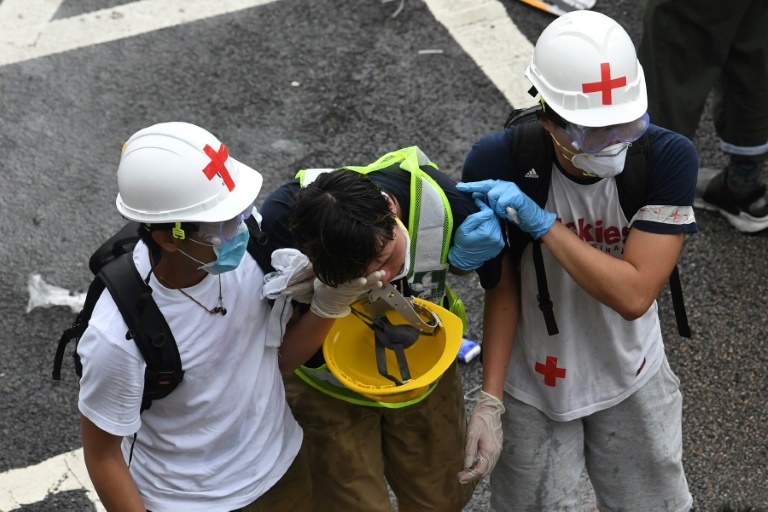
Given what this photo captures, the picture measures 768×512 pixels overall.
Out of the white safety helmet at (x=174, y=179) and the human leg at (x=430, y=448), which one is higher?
the white safety helmet at (x=174, y=179)

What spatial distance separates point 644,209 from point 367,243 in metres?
0.93

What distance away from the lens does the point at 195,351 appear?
9.44 ft

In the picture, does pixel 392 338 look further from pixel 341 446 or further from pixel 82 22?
→ pixel 82 22

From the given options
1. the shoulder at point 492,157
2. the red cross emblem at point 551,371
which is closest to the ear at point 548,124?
the shoulder at point 492,157

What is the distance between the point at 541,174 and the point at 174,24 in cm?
482

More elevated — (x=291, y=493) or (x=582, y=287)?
(x=582, y=287)

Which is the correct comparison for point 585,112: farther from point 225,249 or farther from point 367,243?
point 225,249

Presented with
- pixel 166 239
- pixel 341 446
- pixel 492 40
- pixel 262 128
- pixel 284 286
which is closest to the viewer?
pixel 166 239

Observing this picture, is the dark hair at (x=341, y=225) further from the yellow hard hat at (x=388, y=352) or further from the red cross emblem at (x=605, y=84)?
the red cross emblem at (x=605, y=84)

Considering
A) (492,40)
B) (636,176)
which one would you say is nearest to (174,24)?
(492,40)

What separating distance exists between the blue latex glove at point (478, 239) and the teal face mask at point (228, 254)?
660mm

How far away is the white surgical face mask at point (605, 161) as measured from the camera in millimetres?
2957

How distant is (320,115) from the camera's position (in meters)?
6.40

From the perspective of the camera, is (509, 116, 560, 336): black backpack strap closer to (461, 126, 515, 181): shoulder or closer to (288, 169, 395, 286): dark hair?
(461, 126, 515, 181): shoulder
